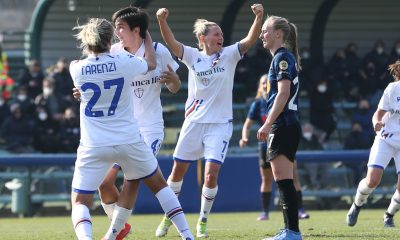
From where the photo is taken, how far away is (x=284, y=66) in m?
9.89

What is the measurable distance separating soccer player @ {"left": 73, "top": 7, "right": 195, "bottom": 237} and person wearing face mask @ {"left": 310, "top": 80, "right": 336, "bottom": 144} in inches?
441

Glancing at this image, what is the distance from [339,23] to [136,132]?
56.9ft

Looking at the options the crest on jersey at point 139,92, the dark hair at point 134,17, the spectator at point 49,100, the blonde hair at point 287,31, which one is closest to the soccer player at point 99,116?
the dark hair at point 134,17

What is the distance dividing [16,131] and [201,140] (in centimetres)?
953

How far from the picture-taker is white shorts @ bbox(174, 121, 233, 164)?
11633mm

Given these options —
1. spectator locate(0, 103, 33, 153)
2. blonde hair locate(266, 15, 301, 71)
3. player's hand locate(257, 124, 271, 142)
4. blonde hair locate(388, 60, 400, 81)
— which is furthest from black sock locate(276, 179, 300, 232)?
spectator locate(0, 103, 33, 153)

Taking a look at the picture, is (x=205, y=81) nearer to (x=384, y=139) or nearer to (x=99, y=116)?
(x=384, y=139)

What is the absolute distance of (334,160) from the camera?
1883 centimetres

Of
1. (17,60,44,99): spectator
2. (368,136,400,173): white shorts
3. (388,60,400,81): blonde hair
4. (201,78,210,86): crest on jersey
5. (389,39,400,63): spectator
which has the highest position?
(388,60,400,81): blonde hair

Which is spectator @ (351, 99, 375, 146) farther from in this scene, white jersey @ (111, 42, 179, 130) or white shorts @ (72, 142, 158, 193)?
white shorts @ (72, 142, 158, 193)

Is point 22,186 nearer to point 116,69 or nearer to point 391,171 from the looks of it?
point 391,171

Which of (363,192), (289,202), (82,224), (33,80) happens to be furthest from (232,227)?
(33,80)

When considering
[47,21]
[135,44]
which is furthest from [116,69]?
[47,21]

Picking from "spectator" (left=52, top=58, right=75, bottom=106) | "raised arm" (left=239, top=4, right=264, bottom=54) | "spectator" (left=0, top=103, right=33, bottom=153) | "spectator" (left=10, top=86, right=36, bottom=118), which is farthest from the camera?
"spectator" (left=52, top=58, right=75, bottom=106)
